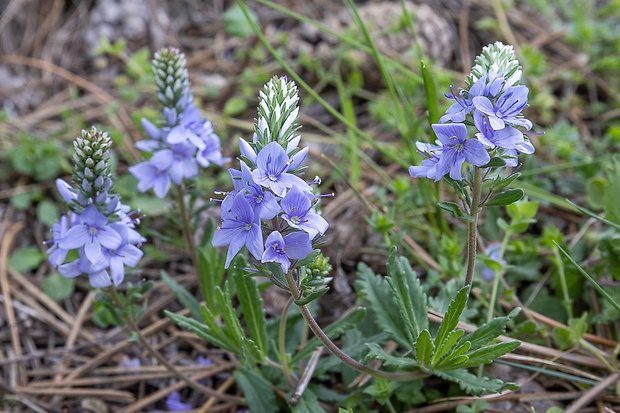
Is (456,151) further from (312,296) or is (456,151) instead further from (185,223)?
(185,223)

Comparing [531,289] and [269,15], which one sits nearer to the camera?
[531,289]

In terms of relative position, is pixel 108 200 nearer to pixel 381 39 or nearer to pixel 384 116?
pixel 384 116

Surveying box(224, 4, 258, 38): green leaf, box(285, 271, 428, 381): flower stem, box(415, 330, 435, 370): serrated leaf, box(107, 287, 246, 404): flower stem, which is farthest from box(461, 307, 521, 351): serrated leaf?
box(224, 4, 258, 38): green leaf

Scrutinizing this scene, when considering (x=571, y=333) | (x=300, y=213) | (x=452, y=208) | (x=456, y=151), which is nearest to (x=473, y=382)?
(x=571, y=333)

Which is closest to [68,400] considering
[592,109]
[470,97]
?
[470,97]

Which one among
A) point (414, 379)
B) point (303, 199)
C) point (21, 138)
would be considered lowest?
point (414, 379)

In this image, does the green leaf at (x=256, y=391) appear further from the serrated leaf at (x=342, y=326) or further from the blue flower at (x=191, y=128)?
the blue flower at (x=191, y=128)
